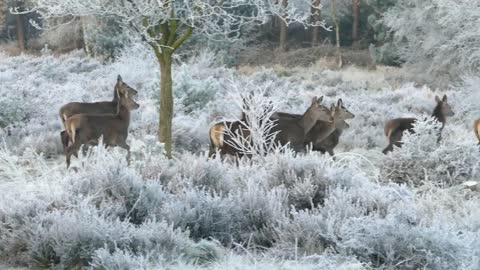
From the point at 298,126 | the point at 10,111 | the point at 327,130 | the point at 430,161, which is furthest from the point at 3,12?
the point at 430,161

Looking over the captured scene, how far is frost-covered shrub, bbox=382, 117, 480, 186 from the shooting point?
9.00m

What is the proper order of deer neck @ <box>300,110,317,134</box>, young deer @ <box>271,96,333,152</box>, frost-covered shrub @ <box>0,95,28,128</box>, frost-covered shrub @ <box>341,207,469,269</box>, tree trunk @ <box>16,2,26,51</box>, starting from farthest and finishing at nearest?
1. tree trunk @ <box>16,2,26,51</box>
2. frost-covered shrub @ <box>0,95,28,128</box>
3. deer neck @ <box>300,110,317,134</box>
4. young deer @ <box>271,96,333,152</box>
5. frost-covered shrub @ <box>341,207,469,269</box>

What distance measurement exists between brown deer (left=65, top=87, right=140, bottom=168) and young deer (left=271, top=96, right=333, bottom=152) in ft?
7.10

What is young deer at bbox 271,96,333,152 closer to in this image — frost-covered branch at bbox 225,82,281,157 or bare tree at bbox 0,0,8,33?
frost-covered branch at bbox 225,82,281,157

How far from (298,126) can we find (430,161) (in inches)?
74.3

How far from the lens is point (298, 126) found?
9.55 metres

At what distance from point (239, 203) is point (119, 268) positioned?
155 cm

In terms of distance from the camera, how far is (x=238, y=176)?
A: 659cm

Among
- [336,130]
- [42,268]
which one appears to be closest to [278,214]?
[42,268]

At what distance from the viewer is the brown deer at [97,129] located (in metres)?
9.34

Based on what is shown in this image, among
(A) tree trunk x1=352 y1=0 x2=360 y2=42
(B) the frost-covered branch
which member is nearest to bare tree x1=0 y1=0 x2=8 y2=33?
(A) tree trunk x1=352 y1=0 x2=360 y2=42

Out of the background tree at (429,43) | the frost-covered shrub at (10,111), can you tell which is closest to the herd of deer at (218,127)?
the frost-covered shrub at (10,111)

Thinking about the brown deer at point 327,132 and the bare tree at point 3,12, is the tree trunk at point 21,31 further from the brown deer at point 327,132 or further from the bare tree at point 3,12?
the brown deer at point 327,132

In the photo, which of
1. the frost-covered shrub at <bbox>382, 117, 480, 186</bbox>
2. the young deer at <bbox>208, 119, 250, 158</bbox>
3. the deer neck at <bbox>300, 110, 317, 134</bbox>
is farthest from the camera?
the deer neck at <bbox>300, 110, 317, 134</bbox>
